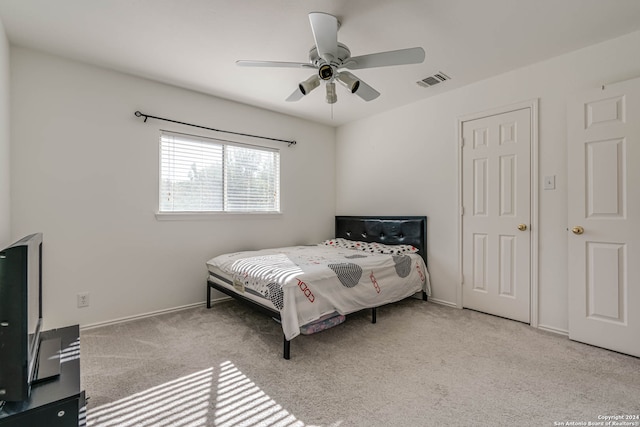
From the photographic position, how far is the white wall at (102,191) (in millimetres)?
2520

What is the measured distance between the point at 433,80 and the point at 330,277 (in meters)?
2.28

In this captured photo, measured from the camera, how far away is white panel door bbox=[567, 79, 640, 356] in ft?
7.24

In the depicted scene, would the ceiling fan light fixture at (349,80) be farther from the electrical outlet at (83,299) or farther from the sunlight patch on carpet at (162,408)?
the electrical outlet at (83,299)

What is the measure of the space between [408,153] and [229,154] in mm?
2226

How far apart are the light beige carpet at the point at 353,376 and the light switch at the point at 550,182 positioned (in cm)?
Result: 127

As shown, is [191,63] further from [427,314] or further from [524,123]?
[427,314]

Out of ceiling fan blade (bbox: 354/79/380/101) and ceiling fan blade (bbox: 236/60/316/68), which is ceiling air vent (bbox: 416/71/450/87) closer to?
ceiling fan blade (bbox: 354/79/380/101)

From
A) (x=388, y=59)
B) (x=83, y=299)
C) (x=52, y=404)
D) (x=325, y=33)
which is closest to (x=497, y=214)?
(x=388, y=59)

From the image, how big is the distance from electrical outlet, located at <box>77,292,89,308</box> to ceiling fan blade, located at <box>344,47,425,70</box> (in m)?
2.98

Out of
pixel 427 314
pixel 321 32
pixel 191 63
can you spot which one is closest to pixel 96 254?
pixel 191 63

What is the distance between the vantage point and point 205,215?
3441 millimetres

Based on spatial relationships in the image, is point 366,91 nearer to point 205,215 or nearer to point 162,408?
point 205,215

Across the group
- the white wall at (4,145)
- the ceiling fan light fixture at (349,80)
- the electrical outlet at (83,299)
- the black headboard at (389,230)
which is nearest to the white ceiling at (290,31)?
the white wall at (4,145)

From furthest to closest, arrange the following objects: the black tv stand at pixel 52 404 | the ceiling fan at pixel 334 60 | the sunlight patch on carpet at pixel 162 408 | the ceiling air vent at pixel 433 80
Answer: the ceiling air vent at pixel 433 80, the ceiling fan at pixel 334 60, the sunlight patch on carpet at pixel 162 408, the black tv stand at pixel 52 404
